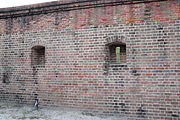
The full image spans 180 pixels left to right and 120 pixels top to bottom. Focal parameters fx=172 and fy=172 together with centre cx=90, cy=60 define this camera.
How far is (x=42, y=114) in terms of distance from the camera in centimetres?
572

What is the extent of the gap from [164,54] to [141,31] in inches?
39.2

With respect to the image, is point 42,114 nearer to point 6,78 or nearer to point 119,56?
point 6,78

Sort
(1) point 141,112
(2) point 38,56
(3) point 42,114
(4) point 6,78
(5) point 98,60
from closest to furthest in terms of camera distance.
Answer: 1. (1) point 141,112
2. (3) point 42,114
3. (5) point 98,60
4. (2) point 38,56
5. (4) point 6,78

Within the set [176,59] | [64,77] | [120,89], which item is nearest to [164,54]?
[176,59]

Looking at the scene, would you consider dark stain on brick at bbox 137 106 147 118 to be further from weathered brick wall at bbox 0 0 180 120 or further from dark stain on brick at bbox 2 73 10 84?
dark stain on brick at bbox 2 73 10 84

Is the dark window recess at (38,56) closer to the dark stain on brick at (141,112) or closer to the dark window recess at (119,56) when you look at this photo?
the dark window recess at (119,56)

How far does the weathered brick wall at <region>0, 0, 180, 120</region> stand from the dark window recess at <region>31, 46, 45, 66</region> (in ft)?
0.55

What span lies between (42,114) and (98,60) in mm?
2599

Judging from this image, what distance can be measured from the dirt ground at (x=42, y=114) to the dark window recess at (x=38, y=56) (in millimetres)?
1722

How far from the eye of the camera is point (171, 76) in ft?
16.6

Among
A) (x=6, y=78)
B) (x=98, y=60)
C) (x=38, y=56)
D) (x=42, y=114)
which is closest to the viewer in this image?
(x=42, y=114)

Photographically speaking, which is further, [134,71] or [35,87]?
[35,87]

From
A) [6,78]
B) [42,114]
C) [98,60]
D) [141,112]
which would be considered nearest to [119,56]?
[98,60]

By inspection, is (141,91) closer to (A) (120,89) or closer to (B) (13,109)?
(A) (120,89)
